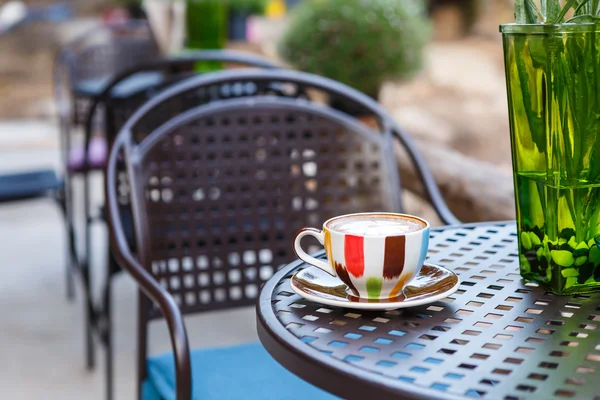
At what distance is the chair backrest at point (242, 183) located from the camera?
4.22 feet

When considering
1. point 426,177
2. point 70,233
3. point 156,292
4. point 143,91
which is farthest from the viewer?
point 70,233

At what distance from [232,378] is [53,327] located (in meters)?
1.55

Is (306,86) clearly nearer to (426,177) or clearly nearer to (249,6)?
(426,177)

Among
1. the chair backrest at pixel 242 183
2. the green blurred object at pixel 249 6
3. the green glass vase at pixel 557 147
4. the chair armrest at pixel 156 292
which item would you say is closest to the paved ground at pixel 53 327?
the chair backrest at pixel 242 183

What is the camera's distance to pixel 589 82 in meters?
0.70

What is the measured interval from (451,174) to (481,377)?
60.0 inches

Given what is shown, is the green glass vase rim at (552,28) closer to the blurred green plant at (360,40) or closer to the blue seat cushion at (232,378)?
the blue seat cushion at (232,378)

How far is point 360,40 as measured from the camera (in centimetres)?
278

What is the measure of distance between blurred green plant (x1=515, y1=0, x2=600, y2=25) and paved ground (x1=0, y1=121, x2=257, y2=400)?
1522mm

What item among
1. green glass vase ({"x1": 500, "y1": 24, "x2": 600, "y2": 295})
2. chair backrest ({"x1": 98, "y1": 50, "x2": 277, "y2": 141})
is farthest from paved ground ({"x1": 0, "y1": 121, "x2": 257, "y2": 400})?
green glass vase ({"x1": 500, "y1": 24, "x2": 600, "y2": 295})

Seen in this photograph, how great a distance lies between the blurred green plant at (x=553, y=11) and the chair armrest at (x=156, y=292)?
493mm

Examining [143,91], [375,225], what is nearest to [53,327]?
[143,91]

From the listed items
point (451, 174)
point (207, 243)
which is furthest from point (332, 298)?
point (451, 174)

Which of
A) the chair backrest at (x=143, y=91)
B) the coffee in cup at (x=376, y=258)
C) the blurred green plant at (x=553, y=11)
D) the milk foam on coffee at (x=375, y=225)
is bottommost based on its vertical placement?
the coffee in cup at (x=376, y=258)
